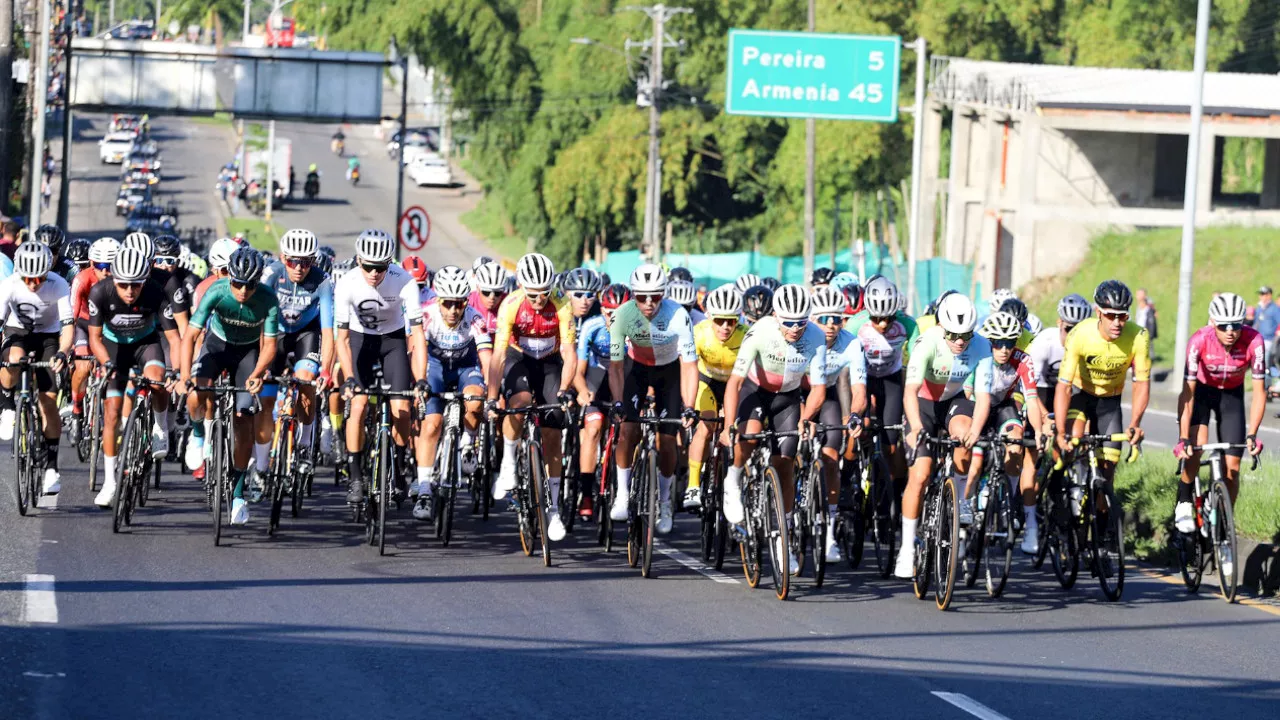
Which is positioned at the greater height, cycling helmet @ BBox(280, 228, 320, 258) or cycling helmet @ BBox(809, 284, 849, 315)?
cycling helmet @ BBox(280, 228, 320, 258)

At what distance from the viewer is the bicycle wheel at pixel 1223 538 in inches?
470

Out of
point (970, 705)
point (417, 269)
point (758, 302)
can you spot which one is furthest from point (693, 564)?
point (417, 269)

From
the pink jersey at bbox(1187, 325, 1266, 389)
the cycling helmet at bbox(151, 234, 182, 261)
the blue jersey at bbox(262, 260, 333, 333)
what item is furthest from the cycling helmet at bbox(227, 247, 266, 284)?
the pink jersey at bbox(1187, 325, 1266, 389)

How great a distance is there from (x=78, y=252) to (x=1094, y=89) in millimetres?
39627

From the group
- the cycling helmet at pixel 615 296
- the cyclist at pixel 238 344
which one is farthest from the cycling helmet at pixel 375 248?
the cycling helmet at pixel 615 296

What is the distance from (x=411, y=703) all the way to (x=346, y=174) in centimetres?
9108

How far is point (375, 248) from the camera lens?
1334 cm

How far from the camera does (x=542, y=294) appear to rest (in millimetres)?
13062

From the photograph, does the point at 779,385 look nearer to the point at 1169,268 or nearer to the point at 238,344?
the point at 238,344

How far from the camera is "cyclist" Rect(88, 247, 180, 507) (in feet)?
43.8

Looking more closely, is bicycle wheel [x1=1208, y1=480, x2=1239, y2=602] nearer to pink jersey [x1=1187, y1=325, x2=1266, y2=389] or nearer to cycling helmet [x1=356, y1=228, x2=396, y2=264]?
pink jersey [x1=1187, y1=325, x2=1266, y2=389]

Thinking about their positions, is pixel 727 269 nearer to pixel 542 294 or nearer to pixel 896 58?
pixel 896 58

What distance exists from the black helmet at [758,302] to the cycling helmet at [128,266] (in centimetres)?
418

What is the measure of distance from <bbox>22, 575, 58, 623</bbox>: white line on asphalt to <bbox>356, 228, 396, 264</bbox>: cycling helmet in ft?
11.3
